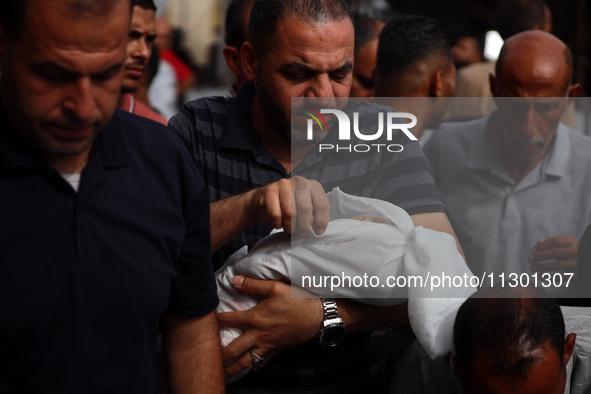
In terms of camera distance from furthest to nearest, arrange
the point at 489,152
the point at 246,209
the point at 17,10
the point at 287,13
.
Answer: the point at 489,152
the point at 287,13
the point at 246,209
the point at 17,10

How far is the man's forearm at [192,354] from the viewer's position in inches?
66.5

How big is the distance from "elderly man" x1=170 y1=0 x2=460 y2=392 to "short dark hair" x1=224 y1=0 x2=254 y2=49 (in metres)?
1.18

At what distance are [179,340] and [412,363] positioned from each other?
69cm

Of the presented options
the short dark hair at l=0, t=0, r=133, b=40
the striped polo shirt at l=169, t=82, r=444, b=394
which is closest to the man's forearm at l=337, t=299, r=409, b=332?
the striped polo shirt at l=169, t=82, r=444, b=394

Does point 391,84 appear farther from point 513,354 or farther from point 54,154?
point 54,154

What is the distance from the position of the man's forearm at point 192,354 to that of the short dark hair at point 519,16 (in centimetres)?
357

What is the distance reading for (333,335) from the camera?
1.86 meters

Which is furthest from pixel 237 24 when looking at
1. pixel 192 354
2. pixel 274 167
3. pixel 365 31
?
pixel 192 354

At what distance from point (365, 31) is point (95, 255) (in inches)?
117

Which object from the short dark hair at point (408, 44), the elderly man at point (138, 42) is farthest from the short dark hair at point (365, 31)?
the elderly man at point (138, 42)

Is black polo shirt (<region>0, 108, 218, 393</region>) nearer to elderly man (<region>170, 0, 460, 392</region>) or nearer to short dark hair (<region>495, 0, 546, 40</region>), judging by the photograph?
elderly man (<region>170, 0, 460, 392</region>)

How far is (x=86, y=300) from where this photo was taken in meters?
1.38

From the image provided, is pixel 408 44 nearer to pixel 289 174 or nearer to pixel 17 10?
pixel 289 174

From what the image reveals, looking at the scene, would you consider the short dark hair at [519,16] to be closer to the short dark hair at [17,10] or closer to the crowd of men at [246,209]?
the crowd of men at [246,209]
